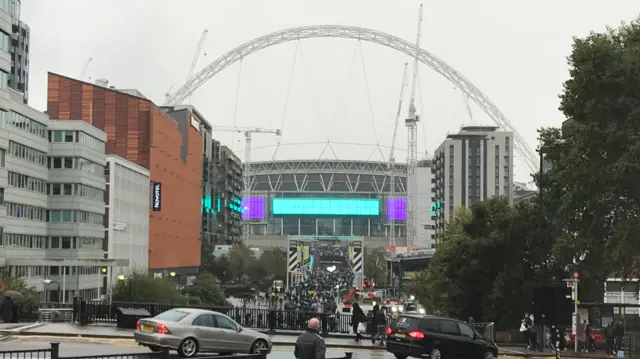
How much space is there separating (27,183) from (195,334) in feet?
245

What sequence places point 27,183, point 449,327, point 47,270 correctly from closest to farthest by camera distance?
point 449,327 < point 27,183 < point 47,270

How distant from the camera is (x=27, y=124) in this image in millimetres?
99312

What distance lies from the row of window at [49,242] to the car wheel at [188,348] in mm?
67637

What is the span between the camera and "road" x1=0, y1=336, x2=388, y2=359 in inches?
1218

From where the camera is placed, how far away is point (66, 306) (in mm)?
70312

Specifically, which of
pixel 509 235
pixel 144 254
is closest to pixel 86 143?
pixel 144 254

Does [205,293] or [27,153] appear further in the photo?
[205,293]

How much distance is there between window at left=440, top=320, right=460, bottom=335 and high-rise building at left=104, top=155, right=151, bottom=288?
8094cm

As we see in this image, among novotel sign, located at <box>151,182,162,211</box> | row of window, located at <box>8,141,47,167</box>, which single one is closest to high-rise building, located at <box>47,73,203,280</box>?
novotel sign, located at <box>151,182,162,211</box>

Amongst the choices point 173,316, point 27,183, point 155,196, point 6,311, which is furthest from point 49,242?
point 173,316

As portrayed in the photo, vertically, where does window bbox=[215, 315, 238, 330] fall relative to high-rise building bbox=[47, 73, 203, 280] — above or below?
below

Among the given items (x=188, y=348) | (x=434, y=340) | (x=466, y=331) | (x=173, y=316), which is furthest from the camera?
(x=466, y=331)

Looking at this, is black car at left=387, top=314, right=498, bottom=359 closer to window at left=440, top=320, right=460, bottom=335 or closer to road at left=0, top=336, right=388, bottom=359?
window at left=440, top=320, right=460, bottom=335

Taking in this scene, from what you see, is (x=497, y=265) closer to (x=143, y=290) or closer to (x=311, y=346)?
(x=311, y=346)
